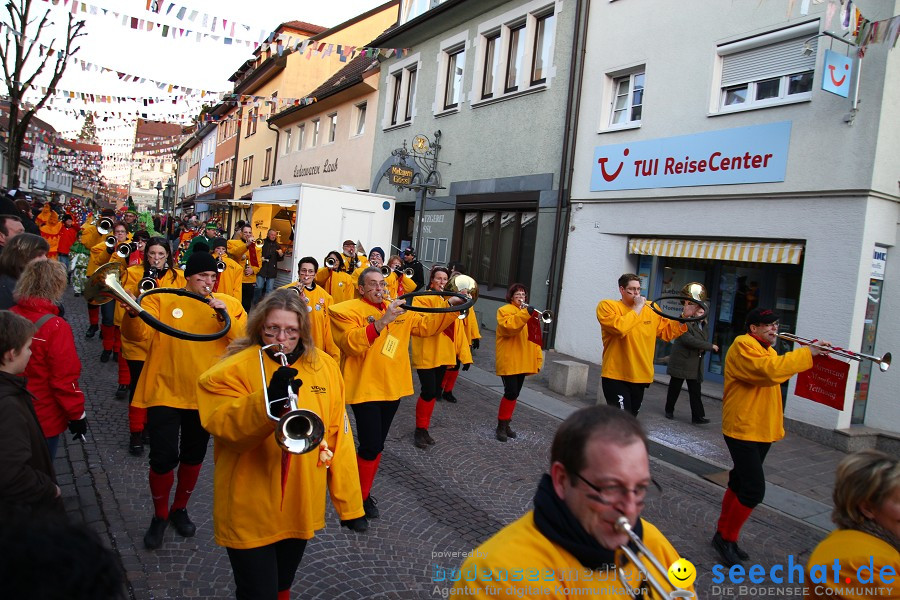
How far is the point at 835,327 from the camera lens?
872 cm

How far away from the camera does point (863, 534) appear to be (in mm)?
2412

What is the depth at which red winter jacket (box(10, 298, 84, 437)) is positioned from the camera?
12.3ft

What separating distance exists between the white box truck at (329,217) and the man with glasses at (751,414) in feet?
37.8

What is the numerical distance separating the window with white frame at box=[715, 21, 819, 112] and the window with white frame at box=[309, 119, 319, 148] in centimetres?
2002

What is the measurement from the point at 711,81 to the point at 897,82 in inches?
109

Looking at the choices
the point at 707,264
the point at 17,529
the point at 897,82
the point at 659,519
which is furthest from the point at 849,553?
the point at 707,264

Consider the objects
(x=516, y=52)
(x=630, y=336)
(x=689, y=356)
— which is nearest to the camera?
(x=630, y=336)

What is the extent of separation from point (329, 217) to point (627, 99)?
24.4 feet

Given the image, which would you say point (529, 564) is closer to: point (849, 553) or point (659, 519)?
point (849, 553)

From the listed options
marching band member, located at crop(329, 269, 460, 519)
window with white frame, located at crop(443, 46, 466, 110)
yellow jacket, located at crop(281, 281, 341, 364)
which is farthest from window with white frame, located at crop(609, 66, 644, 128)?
marching band member, located at crop(329, 269, 460, 519)

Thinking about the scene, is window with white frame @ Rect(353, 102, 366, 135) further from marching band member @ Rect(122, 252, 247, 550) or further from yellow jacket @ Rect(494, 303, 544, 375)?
marching band member @ Rect(122, 252, 247, 550)

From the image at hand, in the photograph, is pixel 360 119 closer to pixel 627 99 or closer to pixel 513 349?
pixel 627 99

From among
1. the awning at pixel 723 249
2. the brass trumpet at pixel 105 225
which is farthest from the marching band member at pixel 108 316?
the awning at pixel 723 249

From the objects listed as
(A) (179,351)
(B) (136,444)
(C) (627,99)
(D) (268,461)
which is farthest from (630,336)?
(C) (627,99)
